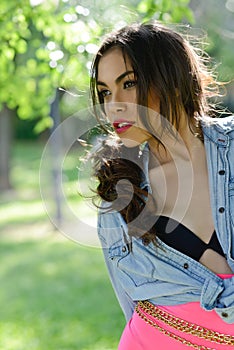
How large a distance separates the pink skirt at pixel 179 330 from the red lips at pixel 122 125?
47 cm

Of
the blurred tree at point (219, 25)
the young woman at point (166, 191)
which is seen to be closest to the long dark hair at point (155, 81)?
the young woman at point (166, 191)

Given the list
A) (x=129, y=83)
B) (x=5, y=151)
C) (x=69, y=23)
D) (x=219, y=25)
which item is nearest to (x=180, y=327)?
(x=129, y=83)

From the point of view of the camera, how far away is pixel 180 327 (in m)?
1.91

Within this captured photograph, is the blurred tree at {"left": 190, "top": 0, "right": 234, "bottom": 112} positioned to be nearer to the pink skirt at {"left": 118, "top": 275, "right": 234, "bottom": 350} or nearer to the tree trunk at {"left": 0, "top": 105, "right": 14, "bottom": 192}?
the pink skirt at {"left": 118, "top": 275, "right": 234, "bottom": 350}

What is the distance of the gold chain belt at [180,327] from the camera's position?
6.15ft

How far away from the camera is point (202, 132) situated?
2.00 meters

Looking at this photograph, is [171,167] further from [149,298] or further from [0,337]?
[0,337]

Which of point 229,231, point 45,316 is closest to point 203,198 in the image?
point 229,231

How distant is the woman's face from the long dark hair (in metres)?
0.02

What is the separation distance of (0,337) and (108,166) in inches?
126

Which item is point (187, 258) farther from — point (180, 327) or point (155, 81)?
point (155, 81)

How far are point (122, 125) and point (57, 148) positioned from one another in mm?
6645

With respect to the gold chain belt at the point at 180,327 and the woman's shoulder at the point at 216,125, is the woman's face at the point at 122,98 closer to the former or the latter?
the woman's shoulder at the point at 216,125

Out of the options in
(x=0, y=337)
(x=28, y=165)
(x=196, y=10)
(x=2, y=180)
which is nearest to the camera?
(x=196, y=10)
